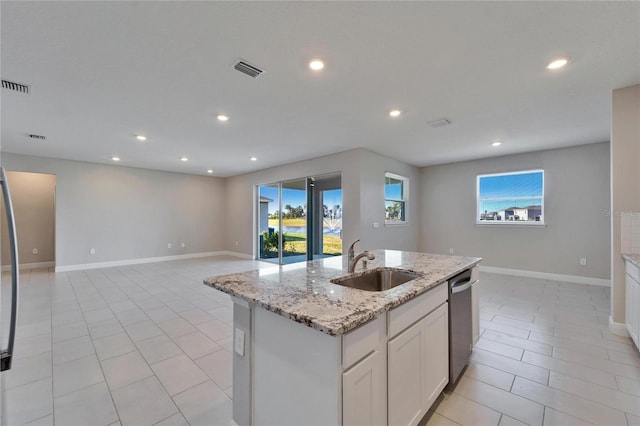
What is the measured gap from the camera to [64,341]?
2701 mm

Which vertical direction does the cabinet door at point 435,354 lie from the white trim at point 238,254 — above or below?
above

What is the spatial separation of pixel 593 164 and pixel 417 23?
16.9ft

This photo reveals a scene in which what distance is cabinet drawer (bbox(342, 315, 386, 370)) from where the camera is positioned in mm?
1074

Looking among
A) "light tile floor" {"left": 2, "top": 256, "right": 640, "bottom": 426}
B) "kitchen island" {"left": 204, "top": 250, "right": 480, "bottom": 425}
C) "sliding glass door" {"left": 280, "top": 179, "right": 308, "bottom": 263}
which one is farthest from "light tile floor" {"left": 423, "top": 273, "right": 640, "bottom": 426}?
"sliding glass door" {"left": 280, "top": 179, "right": 308, "bottom": 263}

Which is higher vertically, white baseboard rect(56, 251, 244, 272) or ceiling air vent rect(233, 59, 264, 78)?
ceiling air vent rect(233, 59, 264, 78)

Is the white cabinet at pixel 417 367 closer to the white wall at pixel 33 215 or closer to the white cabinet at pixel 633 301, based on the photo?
the white cabinet at pixel 633 301

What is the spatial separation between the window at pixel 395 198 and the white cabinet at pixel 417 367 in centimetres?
411

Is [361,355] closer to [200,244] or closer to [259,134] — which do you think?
[259,134]

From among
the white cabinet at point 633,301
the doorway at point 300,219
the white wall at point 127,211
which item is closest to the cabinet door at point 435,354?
the white cabinet at point 633,301

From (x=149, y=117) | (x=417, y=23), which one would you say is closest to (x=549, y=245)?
(x=417, y=23)

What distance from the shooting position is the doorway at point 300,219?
589 cm

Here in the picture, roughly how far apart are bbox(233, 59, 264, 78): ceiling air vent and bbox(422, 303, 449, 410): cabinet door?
240cm

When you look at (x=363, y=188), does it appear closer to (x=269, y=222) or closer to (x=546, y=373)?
(x=269, y=222)

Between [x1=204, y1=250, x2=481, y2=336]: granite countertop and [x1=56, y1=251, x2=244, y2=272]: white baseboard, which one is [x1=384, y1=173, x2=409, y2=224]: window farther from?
[x1=56, y1=251, x2=244, y2=272]: white baseboard
